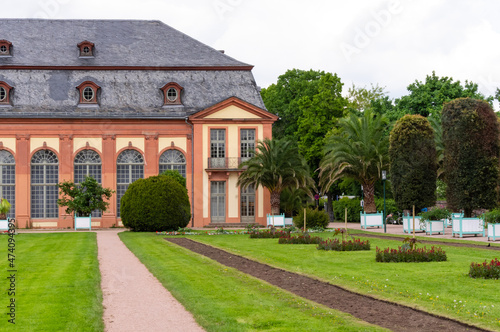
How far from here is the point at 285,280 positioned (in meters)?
16.1

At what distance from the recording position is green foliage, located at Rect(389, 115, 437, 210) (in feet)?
130

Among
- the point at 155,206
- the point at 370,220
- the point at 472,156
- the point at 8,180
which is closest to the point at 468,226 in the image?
the point at 472,156

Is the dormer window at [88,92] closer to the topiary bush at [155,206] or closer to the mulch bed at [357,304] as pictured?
the topiary bush at [155,206]

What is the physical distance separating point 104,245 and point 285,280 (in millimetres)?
14598

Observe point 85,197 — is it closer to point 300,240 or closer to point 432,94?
point 300,240

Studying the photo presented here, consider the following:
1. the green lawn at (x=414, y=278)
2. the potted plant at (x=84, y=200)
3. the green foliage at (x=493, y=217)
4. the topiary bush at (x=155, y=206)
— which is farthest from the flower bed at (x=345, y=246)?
the potted plant at (x=84, y=200)

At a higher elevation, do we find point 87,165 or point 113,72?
point 113,72

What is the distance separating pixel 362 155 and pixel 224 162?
995 cm

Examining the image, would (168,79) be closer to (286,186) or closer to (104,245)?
(286,186)

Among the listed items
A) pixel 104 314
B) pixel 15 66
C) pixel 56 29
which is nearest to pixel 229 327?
pixel 104 314

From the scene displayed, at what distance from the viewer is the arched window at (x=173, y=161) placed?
1991 inches

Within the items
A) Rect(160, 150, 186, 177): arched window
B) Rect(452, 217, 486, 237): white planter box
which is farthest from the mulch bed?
Rect(160, 150, 186, 177): arched window

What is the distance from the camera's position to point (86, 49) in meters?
51.4

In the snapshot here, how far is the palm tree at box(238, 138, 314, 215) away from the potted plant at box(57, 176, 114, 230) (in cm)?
937
